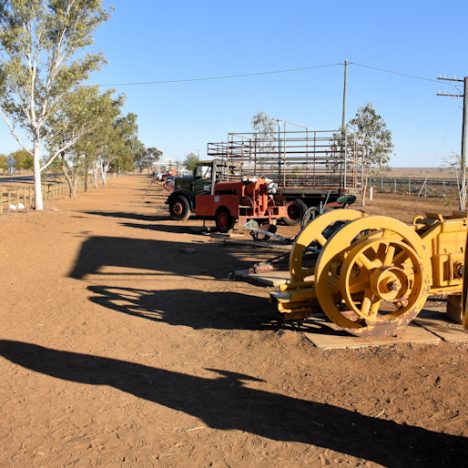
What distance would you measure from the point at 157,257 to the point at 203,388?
6.98m

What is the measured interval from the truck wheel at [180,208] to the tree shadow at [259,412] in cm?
1440

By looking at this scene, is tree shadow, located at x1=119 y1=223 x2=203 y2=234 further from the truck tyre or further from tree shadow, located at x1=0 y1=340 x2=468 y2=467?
tree shadow, located at x1=0 y1=340 x2=468 y2=467

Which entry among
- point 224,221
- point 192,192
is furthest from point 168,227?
point 192,192

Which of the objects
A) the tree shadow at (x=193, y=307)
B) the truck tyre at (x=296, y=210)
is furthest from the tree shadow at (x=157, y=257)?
the truck tyre at (x=296, y=210)

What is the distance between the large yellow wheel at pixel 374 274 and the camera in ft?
16.7

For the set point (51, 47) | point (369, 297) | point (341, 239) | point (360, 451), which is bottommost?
point (360, 451)

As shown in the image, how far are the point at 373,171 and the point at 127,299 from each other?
2593cm

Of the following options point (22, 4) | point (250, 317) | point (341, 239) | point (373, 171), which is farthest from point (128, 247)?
point (373, 171)

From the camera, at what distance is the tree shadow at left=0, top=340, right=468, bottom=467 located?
3.42m

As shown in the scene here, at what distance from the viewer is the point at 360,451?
3395 millimetres

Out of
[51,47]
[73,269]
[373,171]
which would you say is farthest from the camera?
[373,171]

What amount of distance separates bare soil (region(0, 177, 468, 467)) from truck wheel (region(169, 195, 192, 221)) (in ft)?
37.9

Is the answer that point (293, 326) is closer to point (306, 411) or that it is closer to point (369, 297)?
point (369, 297)

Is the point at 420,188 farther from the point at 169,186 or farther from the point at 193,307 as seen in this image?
the point at 193,307
